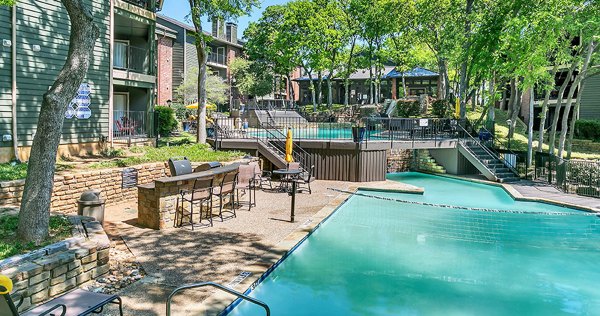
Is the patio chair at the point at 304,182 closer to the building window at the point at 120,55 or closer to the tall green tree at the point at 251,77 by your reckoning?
the building window at the point at 120,55

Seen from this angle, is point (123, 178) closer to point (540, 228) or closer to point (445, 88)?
point (540, 228)

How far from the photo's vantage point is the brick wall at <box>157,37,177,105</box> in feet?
109

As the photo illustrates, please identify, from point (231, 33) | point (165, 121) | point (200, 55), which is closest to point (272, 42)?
point (231, 33)

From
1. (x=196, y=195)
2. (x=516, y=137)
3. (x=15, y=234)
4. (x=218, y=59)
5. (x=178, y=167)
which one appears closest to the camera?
(x=15, y=234)

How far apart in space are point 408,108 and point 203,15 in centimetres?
2330

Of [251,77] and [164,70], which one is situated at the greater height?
[251,77]

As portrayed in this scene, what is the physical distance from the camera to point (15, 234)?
6.42 meters

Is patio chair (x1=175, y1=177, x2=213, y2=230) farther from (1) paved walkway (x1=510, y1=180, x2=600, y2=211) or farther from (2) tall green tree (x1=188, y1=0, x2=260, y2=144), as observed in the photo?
(1) paved walkway (x1=510, y1=180, x2=600, y2=211)

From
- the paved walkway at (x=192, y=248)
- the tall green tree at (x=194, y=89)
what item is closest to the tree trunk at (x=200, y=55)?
the paved walkway at (x=192, y=248)

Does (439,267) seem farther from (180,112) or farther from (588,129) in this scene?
(588,129)

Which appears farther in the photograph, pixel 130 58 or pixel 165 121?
pixel 165 121

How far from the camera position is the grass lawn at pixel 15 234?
5.74 m

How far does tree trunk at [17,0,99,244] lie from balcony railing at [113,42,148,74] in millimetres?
11024

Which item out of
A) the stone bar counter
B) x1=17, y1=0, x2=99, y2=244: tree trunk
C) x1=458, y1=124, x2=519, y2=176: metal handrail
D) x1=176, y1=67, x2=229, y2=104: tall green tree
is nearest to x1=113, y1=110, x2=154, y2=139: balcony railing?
the stone bar counter
